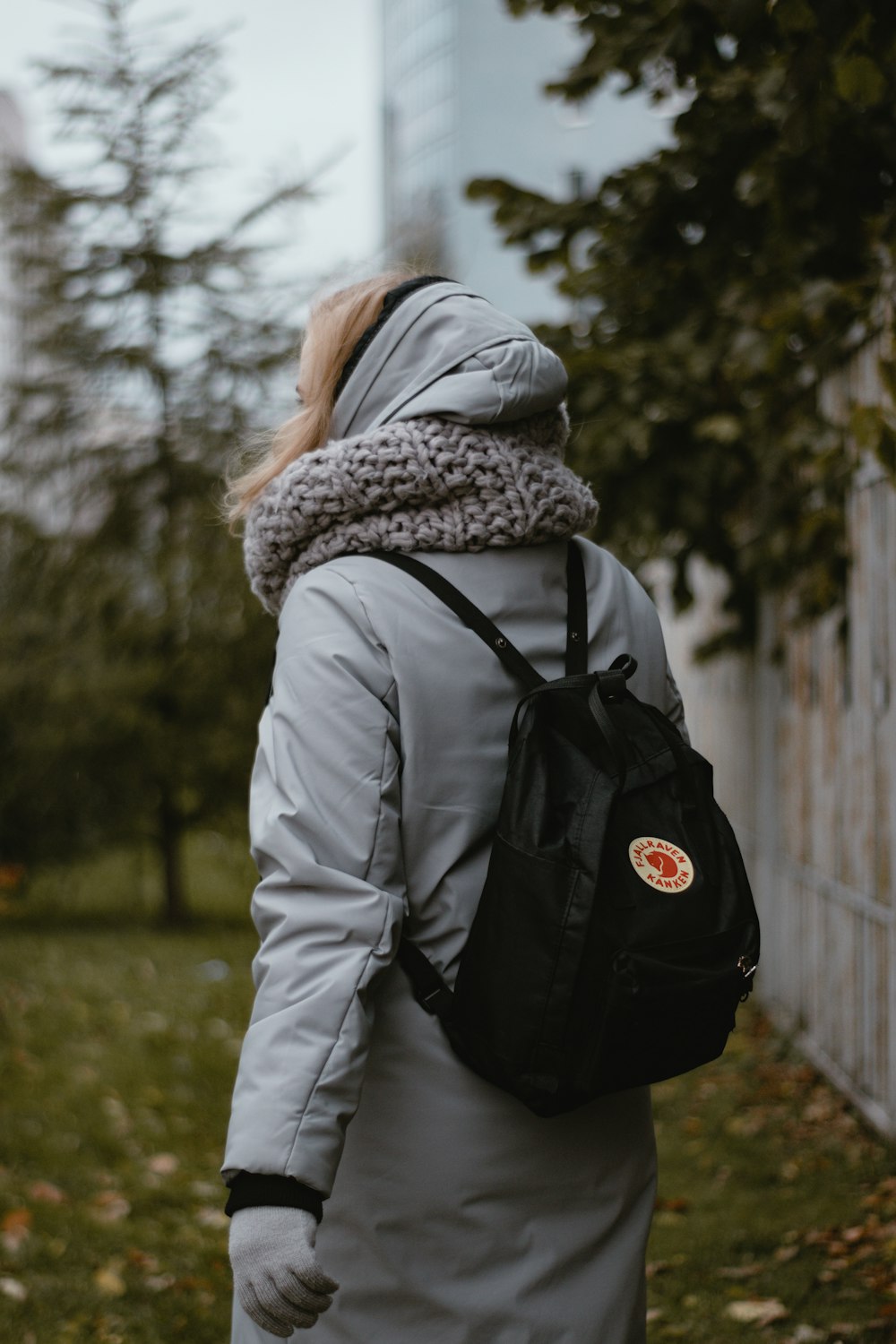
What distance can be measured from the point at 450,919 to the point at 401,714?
0.28 m

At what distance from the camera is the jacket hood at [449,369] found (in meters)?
1.92

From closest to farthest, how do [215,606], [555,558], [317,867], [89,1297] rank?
[317,867] < [555,558] < [89,1297] < [215,606]

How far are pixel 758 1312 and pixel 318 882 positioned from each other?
8.65ft

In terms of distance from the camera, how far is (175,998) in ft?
29.1

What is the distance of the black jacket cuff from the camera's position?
1.59 meters

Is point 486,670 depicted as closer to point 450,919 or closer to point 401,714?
point 401,714

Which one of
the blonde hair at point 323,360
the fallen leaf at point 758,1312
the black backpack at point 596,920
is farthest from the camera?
the fallen leaf at point 758,1312

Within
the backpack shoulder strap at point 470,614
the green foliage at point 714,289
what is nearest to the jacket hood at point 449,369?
the backpack shoulder strap at point 470,614

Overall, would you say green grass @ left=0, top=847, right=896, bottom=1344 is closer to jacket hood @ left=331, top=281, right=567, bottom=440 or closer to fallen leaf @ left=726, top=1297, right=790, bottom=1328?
fallen leaf @ left=726, top=1297, right=790, bottom=1328

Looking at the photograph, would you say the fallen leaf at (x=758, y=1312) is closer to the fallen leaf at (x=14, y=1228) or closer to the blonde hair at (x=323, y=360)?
the fallen leaf at (x=14, y=1228)

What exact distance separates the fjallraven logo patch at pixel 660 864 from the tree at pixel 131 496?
10749 mm

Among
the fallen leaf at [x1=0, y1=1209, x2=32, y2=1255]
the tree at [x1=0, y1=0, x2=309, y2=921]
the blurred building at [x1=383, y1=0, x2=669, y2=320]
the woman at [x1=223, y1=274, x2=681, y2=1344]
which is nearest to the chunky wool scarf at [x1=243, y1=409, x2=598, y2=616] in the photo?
the woman at [x1=223, y1=274, x2=681, y2=1344]

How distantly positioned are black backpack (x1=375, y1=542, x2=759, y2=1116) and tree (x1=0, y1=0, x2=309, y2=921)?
10666 millimetres

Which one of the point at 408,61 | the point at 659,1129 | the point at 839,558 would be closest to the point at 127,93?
the point at 839,558
